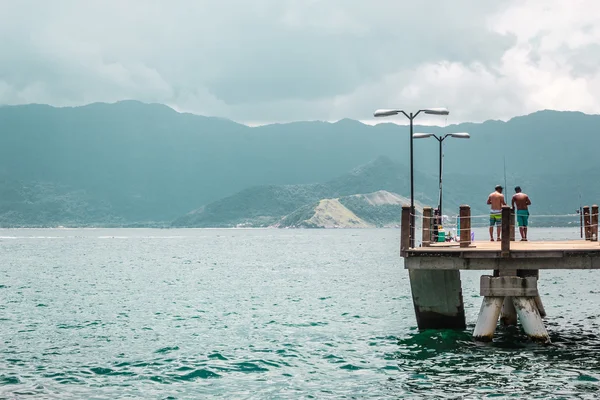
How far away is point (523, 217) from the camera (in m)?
32.9

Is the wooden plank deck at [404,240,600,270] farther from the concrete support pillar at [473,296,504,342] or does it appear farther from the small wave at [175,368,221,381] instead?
the small wave at [175,368,221,381]

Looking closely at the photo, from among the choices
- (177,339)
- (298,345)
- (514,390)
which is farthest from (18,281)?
(514,390)

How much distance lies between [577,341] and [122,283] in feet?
160

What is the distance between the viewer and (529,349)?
2573 centimetres

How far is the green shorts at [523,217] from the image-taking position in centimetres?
3231

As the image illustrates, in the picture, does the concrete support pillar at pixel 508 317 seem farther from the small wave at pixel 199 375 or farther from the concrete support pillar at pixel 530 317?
the small wave at pixel 199 375

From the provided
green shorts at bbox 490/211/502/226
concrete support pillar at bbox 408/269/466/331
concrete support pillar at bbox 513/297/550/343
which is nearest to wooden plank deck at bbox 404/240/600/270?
concrete support pillar at bbox 513/297/550/343

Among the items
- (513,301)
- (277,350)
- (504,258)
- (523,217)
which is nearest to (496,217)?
(523,217)

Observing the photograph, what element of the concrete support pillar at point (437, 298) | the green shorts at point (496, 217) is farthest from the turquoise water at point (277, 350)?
the green shorts at point (496, 217)

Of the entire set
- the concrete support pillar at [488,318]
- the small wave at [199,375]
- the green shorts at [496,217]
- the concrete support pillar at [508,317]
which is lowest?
the small wave at [199,375]

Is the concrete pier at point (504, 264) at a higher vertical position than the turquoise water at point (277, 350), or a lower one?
higher

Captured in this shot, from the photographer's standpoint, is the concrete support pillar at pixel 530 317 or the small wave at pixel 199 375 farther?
the concrete support pillar at pixel 530 317

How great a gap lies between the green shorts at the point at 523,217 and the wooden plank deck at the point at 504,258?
24.4ft

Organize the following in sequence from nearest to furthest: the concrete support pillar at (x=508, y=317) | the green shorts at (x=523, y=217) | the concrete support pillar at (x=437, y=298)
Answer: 1. the concrete support pillar at (x=437, y=298)
2. the concrete support pillar at (x=508, y=317)
3. the green shorts at (x=523, y=217)
